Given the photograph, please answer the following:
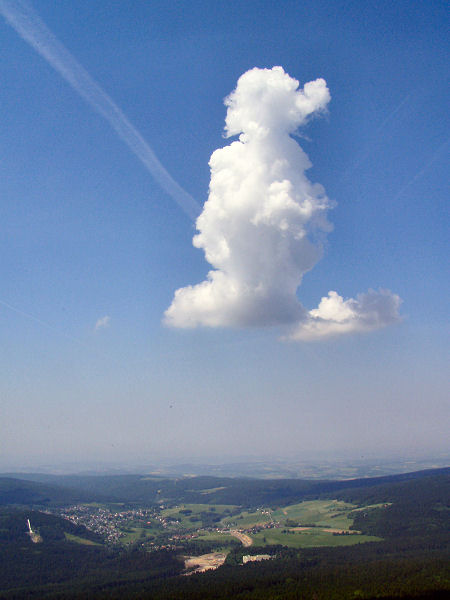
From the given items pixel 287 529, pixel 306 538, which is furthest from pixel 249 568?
pixel 287 529

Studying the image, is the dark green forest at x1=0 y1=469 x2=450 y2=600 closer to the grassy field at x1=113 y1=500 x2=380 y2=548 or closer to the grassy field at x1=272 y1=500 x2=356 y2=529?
the grassy field at x1=272 y1=500 x2=356 y2=529

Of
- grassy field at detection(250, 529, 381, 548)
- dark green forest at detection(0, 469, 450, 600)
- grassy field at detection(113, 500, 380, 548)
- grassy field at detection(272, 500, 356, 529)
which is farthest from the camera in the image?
grassy field at detection(272, 500, 356, 529)

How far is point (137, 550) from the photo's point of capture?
137 metres

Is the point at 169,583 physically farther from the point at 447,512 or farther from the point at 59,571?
the point at 447,512

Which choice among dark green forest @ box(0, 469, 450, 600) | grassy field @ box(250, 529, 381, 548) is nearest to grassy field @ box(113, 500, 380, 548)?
grassy field @ box(250, 529, 381, 548)

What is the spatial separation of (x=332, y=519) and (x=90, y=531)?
96746 mm

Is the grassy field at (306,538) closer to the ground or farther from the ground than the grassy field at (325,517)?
farther from the ground

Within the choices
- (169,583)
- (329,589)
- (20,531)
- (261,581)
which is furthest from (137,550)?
(329,589)

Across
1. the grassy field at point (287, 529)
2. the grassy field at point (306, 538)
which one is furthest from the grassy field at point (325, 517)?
the grassy field at point (306, 538)

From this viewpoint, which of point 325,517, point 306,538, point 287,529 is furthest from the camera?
point 325,517

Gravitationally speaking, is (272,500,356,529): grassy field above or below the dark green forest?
below

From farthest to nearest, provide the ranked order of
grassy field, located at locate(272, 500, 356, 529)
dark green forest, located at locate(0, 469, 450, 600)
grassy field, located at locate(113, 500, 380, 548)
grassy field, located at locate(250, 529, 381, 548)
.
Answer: grassy field, located at locate(272, 500, 356, 529) → grassy field, located at locate(113, 500, 380, 548) → grassy field, located at locate(250, 529, 381, 548) → dark green forest, located at locate(0, 469, 450, 600)

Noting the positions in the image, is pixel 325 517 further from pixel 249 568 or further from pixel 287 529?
pixel 249 568

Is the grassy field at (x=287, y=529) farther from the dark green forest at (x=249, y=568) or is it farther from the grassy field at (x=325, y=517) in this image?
the dark green forest at (x=249, y=568)
